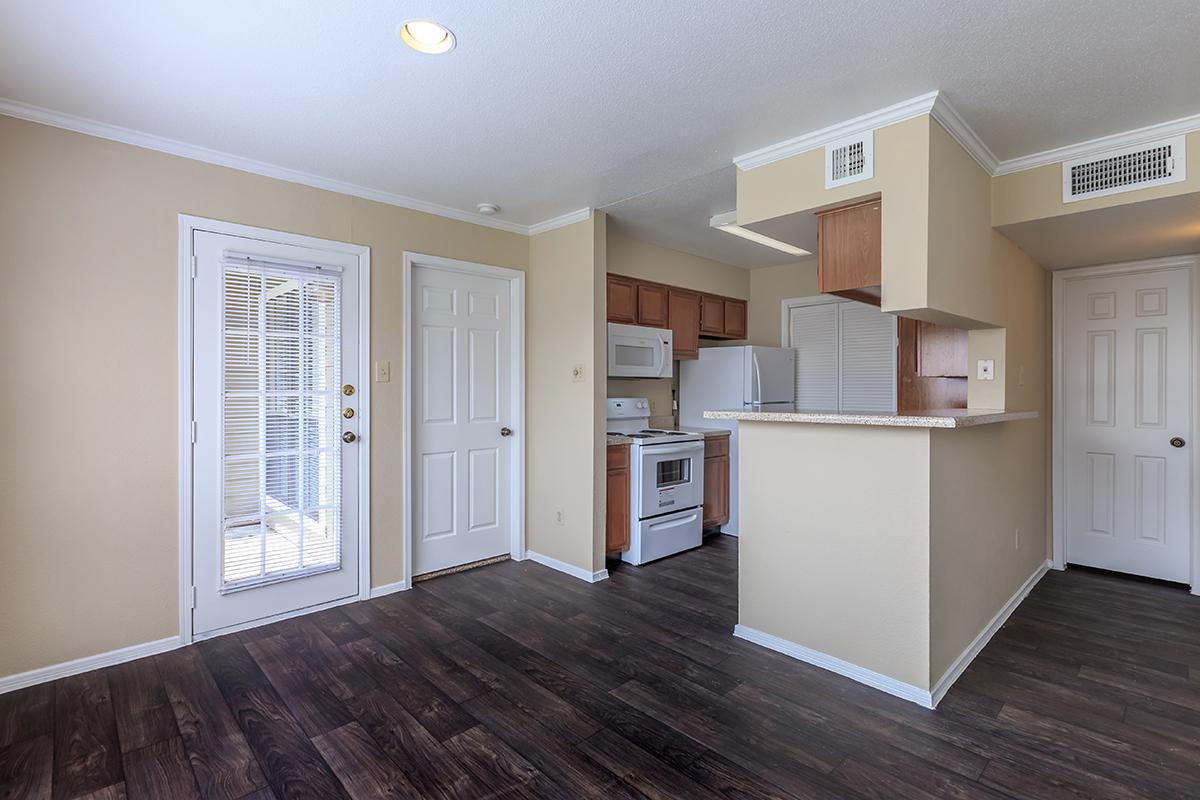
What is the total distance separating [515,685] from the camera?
2.47m

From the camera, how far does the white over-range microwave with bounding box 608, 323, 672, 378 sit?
4.36 m

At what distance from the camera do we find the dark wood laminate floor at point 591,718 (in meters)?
1.87

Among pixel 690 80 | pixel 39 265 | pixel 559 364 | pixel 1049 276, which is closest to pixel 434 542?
pixel 559 364

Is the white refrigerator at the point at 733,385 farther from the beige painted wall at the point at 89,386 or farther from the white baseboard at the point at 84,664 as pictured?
the white baseboard at the point at 84,664

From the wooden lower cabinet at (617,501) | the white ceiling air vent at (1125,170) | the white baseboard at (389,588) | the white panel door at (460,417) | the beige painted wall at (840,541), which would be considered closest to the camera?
the beige painted wall at (840,541)

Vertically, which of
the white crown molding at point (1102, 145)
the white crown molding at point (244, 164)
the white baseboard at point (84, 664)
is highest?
the white crown molding at point (244, 164)

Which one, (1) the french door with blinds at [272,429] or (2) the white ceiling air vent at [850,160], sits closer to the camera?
(2) the white ceiling air vent at [850,160]

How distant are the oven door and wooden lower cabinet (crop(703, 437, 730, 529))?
168 mm

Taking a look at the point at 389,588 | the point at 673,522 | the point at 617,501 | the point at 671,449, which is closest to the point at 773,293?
the point at 671,449

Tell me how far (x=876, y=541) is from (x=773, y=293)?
11.6 feet

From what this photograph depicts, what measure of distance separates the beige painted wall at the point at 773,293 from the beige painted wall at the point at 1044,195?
2.24 metres

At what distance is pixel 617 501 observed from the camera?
13.4 ft

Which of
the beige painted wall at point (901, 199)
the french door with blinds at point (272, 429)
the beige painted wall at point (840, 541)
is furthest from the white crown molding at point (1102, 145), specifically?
the french door with blinds at point (272, 429)

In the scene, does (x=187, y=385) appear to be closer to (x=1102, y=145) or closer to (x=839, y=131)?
(x=839, y=131)
